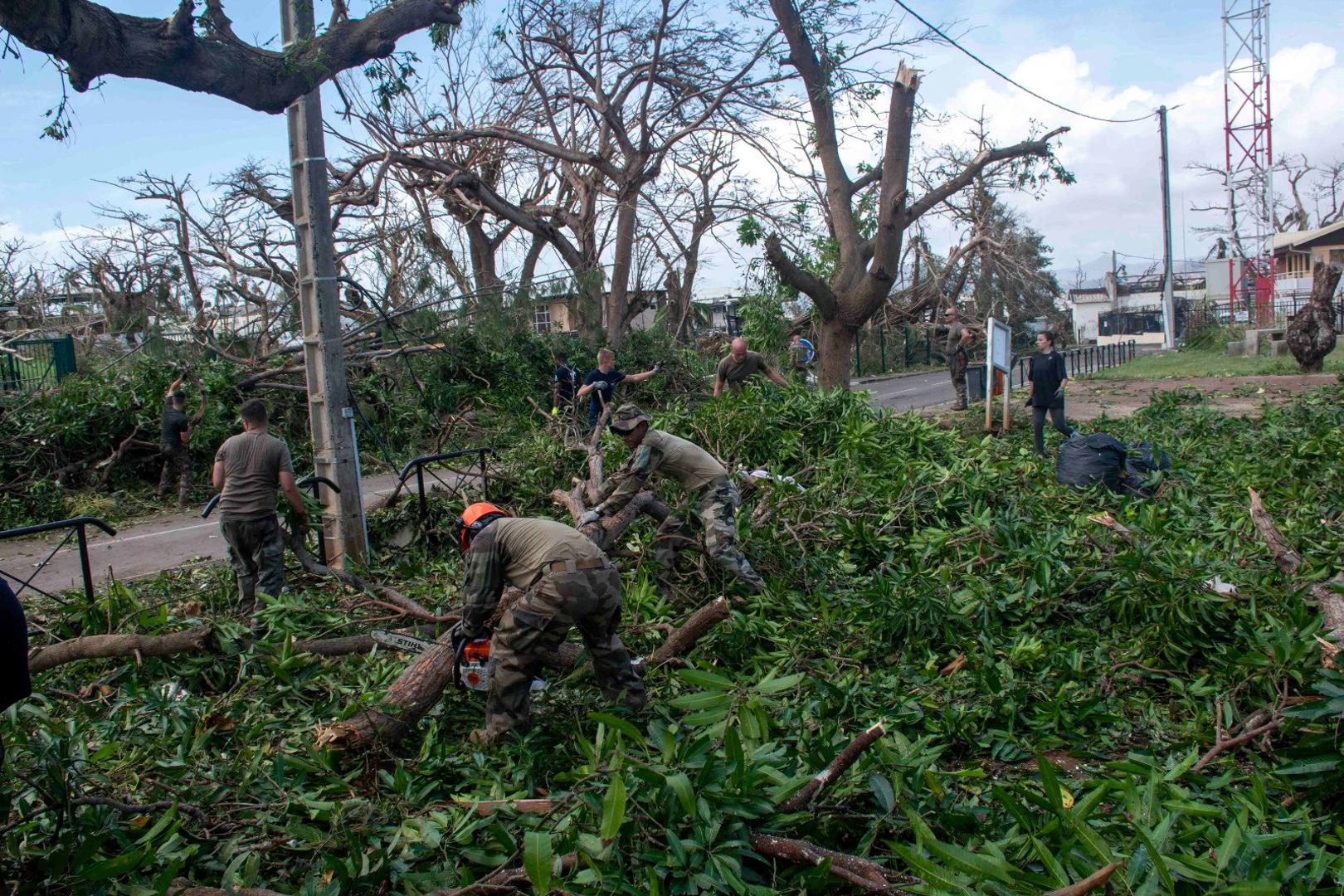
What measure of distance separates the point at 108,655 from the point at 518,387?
37.4 feet

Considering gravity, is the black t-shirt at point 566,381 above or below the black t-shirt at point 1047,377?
above

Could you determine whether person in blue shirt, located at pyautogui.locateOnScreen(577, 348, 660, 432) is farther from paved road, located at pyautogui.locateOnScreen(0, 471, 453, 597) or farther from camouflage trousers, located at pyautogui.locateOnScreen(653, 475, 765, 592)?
camouflage trousers, located at pyautogui.locateOnScreen(653, 475, 765, 592)

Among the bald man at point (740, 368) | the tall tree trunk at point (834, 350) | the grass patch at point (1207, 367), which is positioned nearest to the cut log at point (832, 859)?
the bald man at point (740, 368)

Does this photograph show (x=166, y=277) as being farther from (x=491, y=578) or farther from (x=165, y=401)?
(x=491, y=578)

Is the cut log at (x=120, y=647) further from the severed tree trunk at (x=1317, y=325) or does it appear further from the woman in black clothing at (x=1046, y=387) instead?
the severed tree trunk at (x=1317, y=325)

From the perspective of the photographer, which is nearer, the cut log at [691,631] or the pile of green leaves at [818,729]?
the pile of green leaves at [818,729]

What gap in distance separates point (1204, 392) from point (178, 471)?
649 inches

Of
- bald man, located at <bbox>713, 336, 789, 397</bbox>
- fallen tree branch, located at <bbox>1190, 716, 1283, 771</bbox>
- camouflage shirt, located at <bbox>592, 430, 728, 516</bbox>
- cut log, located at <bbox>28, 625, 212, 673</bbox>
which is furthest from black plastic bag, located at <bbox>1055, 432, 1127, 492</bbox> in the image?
cut log, located at <bbox>28, 625, 212, 673</bbox>

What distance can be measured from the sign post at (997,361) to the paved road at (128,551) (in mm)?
7001

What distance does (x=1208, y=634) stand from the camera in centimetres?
525

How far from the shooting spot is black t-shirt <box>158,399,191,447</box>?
37.3 ft

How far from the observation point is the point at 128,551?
30.5ft

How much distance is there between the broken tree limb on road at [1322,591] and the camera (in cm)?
424

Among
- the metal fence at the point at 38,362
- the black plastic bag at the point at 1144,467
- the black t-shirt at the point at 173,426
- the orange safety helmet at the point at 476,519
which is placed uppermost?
the metal fence at the point at 38,362
